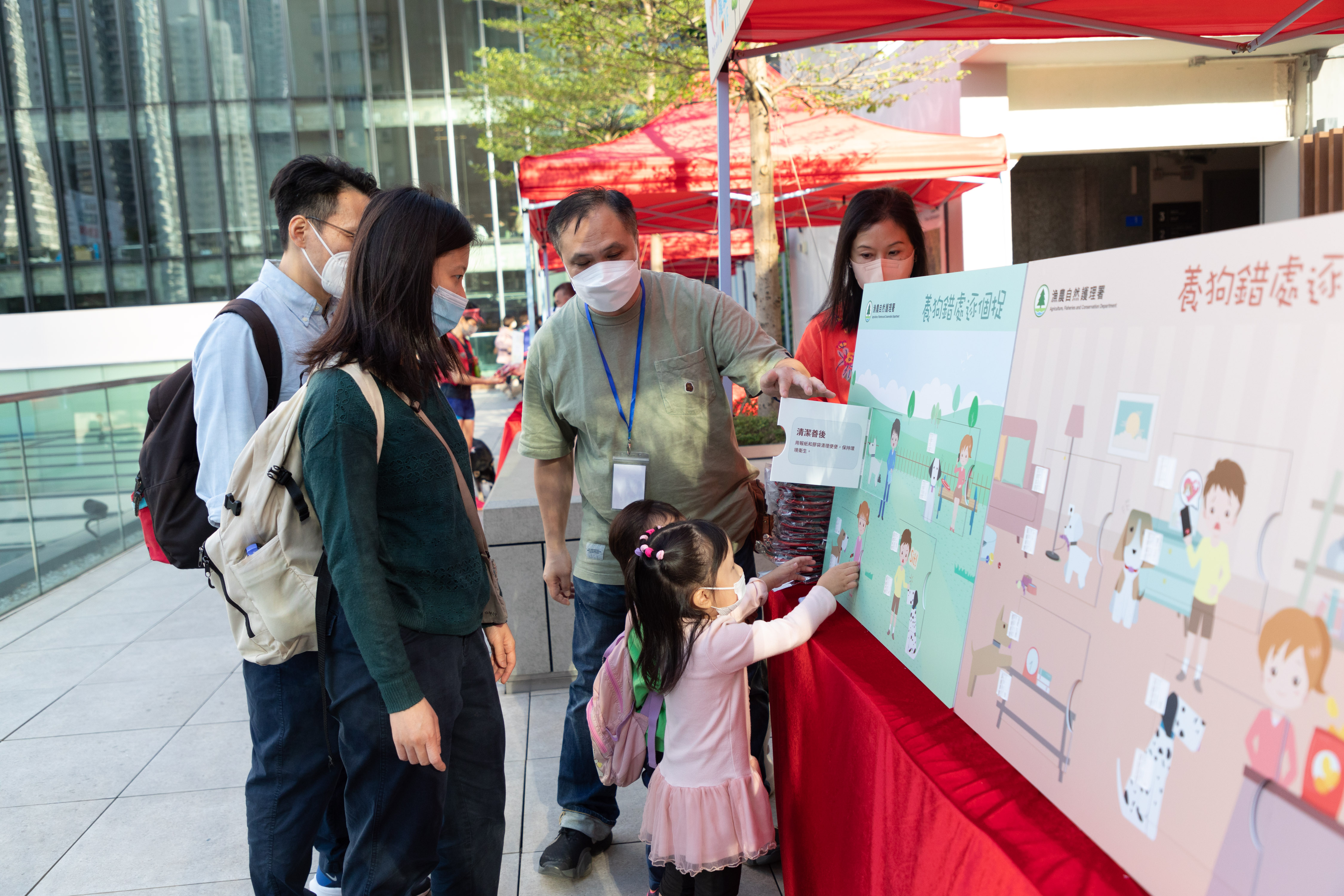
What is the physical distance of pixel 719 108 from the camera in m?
3.74

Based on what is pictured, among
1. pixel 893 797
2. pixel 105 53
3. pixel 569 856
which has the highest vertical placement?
pixel 105 53

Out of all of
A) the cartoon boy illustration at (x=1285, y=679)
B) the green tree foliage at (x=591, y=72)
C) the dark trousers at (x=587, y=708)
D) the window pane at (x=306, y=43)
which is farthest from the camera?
the window pane at (x=306, y=43)

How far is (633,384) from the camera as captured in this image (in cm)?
261

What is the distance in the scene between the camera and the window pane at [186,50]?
72.8 feet

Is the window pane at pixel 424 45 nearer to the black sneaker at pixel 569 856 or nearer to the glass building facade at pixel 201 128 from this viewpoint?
the glass building facade at pixel 201 128

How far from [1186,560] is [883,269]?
5.50ft

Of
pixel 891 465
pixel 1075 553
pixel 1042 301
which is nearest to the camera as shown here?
pixel 1075 553

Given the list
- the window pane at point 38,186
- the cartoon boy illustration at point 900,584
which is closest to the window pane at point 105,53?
the window pane at point 38,186

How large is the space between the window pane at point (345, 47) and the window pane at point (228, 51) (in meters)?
1.86

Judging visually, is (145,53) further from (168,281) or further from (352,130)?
(168,281)

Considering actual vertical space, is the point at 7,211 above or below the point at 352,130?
below

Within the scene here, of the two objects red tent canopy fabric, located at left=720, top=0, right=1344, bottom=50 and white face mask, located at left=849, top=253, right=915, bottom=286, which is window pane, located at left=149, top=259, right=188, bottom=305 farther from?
white face mask, located at left=849, top=253, right=915, bottom=286

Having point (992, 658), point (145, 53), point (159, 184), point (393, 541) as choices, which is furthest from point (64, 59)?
point (992, 658)

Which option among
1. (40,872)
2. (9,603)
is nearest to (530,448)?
(40,872)
